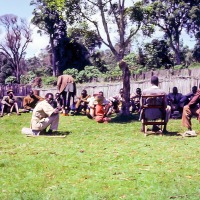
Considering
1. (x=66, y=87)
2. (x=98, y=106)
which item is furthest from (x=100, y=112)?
(x=66, y=87)

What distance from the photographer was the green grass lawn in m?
5.29

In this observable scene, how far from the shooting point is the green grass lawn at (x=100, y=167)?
17.4ft

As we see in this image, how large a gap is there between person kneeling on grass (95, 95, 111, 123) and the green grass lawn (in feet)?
9.76

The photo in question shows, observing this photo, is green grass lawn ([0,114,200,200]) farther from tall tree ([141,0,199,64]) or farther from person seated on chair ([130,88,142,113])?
tall tree ([141,0,199,64])

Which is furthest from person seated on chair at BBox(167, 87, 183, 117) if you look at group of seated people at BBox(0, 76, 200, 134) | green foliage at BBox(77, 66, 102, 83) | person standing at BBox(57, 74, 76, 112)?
green foliage at BBox(77, 66, 102, 83)

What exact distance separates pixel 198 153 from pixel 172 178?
1908mm

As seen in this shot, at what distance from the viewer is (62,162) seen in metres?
7.04

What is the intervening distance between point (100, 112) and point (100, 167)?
7.16 m

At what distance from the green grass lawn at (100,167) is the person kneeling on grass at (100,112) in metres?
2.97

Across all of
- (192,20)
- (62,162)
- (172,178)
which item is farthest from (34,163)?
(192,20)

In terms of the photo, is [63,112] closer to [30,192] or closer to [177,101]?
[177,101]

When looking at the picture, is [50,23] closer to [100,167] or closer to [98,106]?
[98,106]

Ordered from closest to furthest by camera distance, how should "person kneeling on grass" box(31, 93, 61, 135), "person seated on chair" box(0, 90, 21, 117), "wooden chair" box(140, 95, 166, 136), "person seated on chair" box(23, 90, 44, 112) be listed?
"wooden chair" box(140, 95, 166, 136) < "person kneeling on grass" box(31, 93, 61, 135) < "person seated on chair" box(0, 90, 21, 117) < "person seated on chair" box(23, 90, 44, 112)

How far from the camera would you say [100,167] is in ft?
21.7
